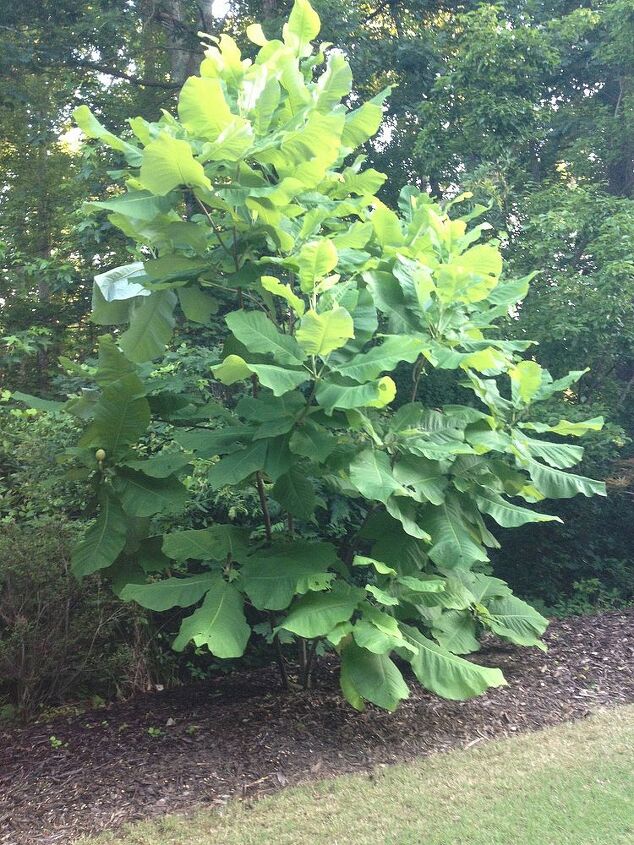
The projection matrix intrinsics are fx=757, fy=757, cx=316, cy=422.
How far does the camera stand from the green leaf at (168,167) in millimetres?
3248

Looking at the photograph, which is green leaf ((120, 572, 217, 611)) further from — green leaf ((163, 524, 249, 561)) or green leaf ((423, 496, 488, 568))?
green leaf ((423, 496, 488, 568))

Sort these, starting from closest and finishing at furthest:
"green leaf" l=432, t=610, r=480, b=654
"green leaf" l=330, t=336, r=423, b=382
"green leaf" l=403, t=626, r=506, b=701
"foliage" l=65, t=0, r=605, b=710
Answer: "green leaf" l=330, t=336, r=423, b=382 → "foliage" l=65, t=0, r=605, b=710 → "green leaf" l=403, t=626, r=506, b=701 → "green leaf" l=432, t=610, r=480, b=654

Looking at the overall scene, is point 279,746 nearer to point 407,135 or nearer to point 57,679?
point 57,679

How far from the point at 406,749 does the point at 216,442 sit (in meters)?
1.93

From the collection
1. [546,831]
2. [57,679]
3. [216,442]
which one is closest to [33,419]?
[57,679]

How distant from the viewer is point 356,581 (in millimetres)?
6352

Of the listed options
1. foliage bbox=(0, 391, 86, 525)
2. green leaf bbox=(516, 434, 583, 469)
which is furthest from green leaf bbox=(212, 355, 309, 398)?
foliage bbox=(0, 391, 86, 525)

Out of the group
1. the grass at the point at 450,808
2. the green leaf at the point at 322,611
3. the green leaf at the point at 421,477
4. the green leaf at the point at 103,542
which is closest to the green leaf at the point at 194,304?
the green leaf at the point at 103,542

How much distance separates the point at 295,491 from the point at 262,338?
35.8 inches

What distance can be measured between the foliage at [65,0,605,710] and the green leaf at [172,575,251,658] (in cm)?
1

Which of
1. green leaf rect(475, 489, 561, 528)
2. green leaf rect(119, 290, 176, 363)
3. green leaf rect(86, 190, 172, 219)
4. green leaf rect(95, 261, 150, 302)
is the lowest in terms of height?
→ green leaf rect(475, 489, 561, 528)

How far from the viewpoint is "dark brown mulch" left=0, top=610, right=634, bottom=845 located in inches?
138

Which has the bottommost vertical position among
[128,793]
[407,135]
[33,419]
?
[128,793]

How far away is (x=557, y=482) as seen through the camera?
4.23 metres
